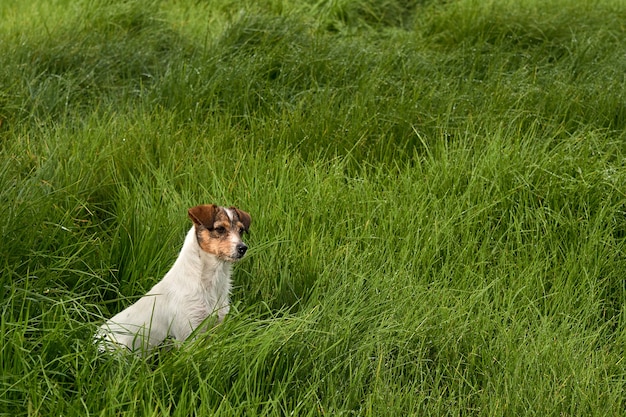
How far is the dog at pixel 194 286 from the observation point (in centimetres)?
373

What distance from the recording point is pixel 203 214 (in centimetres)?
382

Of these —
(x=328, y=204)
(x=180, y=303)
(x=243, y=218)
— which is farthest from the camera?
(x=328, y=204)

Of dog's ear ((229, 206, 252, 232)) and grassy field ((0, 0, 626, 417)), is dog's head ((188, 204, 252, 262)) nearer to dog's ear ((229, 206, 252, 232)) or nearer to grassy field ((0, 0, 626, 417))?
dog's ear ((229, 206, 252, 232))

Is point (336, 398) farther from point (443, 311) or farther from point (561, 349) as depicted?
point (561, 349)

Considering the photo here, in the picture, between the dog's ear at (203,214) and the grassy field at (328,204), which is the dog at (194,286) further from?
the grassy field at (328,204)

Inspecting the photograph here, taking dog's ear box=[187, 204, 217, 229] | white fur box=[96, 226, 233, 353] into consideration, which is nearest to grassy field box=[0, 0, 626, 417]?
white fur box=[96, 226, 233, 353]

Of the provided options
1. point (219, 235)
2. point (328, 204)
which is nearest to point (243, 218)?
point (219, 235)

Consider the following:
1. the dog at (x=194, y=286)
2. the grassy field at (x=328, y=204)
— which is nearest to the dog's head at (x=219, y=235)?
the dog at (x=194, y=286)

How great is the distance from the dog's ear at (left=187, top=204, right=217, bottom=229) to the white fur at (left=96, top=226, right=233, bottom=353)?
0.33ft

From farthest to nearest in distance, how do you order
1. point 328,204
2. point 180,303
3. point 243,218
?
point 328,204, point 243,218, point 180,303

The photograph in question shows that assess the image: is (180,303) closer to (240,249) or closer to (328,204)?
(240,249)

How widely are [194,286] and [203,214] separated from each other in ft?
1.00

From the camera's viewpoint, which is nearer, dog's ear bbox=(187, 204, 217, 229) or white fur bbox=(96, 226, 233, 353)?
white fur bbox=(96, 226, 233, 353)

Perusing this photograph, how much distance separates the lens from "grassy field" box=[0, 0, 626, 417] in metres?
3.49
